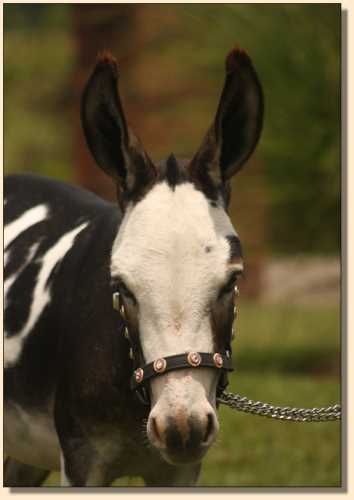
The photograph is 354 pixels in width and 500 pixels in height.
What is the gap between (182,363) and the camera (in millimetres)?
2838

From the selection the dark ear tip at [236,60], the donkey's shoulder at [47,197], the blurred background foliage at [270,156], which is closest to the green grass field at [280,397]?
the blurred background foliage at [270,156]

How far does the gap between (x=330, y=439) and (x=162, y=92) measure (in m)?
5.36

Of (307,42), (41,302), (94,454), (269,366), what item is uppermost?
(307,42)

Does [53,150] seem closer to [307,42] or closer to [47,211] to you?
[307,42]

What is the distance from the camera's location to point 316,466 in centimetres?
620

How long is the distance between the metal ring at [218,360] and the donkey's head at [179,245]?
0.02 m

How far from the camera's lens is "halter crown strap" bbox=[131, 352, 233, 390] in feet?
9.33

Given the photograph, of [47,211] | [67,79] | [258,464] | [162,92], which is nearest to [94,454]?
[47,211]

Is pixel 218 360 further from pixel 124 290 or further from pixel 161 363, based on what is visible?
pixel 124 290

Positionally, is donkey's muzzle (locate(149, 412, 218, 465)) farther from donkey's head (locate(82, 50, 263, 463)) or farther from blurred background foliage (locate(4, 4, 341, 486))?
blurred background foliage (locate(4, 4, 341, 486))

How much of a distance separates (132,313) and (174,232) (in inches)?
10.1

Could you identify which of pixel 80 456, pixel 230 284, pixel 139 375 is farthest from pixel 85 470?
pixel 230 284

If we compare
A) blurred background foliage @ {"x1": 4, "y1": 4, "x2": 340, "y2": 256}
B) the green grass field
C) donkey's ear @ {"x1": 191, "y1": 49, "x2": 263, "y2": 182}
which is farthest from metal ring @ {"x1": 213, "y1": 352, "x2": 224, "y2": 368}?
blurred background foliage @ {"x1": 4, "y1": 4, "x2": 340, "y2": 256}

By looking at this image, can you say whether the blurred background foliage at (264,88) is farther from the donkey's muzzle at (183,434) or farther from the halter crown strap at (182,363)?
the donkey's muzzle at (183,434)
